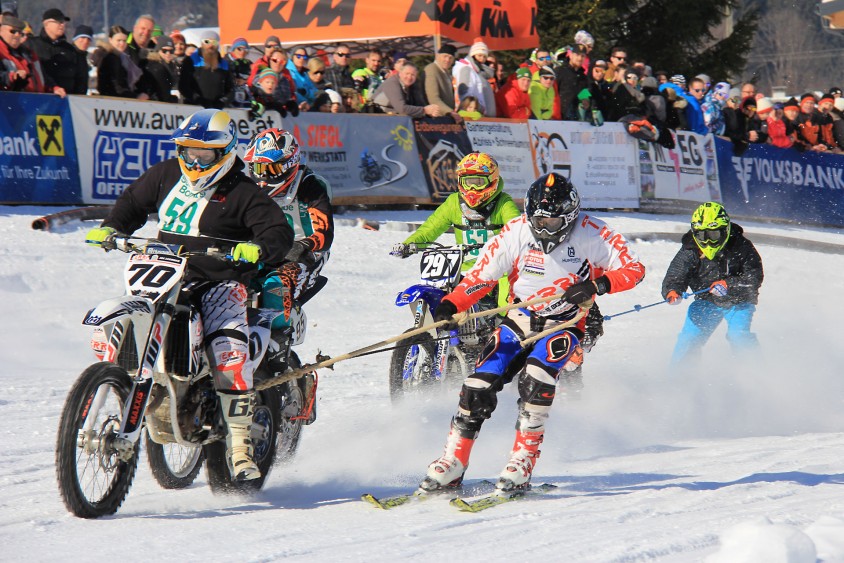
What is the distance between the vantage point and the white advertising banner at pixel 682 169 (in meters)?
20.8

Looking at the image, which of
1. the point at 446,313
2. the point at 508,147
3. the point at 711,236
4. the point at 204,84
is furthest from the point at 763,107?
the point at 446,313

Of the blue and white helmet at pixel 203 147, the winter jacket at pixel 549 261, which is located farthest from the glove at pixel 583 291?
the blue and white helmet at pixel 203 147

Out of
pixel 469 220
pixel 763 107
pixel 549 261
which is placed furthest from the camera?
pixel 763 107

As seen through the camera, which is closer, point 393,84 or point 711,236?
point 711,236

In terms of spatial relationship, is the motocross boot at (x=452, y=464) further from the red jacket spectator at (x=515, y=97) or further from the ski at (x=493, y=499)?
the red jacket spectator at (x=515, y=97)

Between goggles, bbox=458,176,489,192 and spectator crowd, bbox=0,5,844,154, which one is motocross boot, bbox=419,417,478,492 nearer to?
goggles, bbox=458,176,489,192

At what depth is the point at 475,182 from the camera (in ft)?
31.4

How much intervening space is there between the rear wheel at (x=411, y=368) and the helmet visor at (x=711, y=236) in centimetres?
Result: 298

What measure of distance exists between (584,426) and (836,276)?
9.70m

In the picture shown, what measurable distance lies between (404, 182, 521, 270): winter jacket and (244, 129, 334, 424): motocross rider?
1.97 metres

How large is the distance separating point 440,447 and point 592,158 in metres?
12.3

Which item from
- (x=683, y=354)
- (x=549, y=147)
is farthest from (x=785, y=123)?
(x=683, y=354)

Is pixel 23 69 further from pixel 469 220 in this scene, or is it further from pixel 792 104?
pixel 792 104

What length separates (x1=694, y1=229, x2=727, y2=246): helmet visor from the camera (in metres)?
10.7
